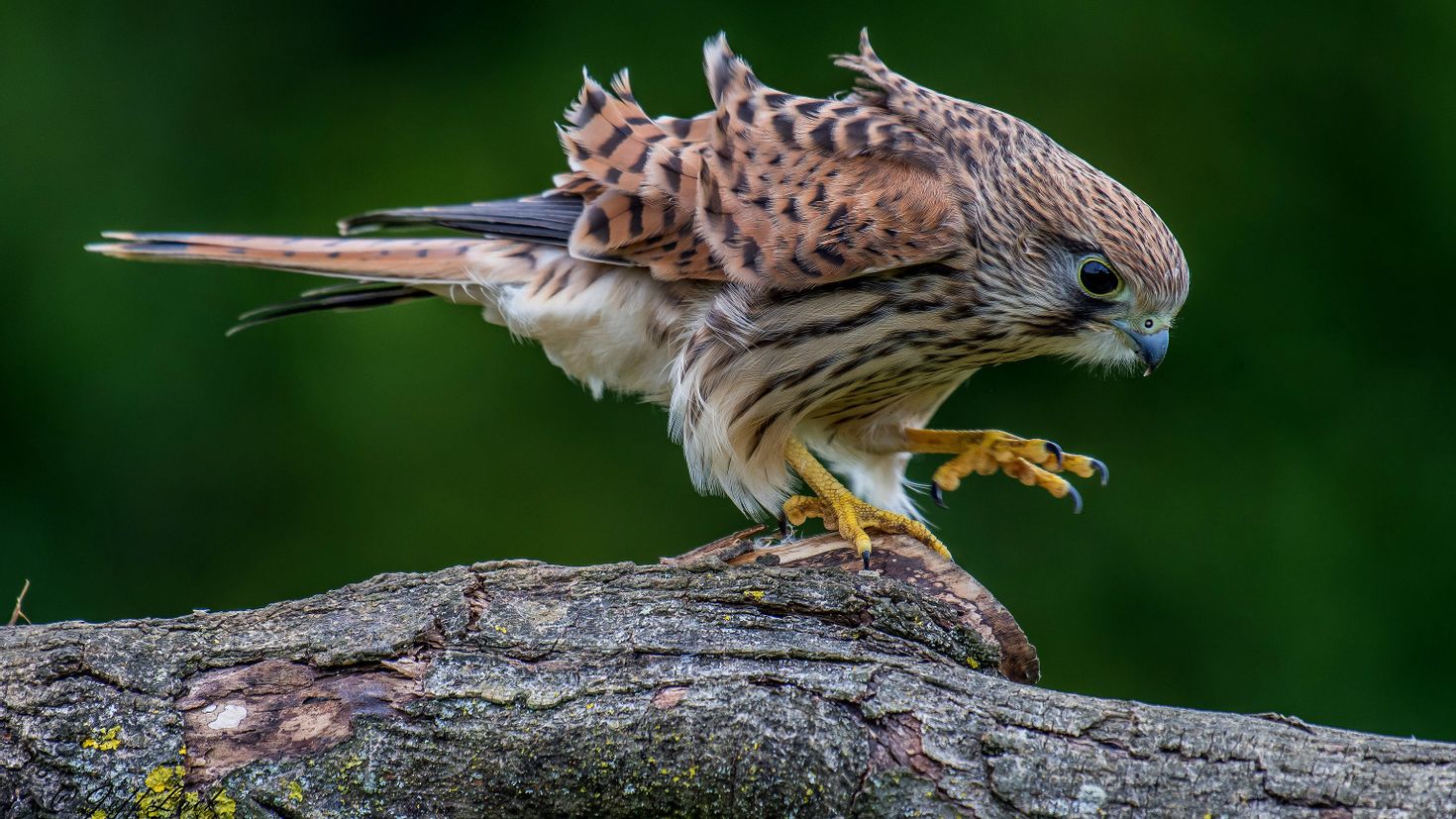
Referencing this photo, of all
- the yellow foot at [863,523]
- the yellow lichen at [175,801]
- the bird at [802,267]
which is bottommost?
the yellow lichen at [175,801]

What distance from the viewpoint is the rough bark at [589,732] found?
1606mm

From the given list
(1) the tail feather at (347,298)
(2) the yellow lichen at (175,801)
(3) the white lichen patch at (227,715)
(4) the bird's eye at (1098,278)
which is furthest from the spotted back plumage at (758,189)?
(2) the yellow lichen at (175,801)

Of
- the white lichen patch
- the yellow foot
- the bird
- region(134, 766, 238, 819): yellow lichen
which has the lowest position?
region(134, 766, 238, 819): yellow lichen

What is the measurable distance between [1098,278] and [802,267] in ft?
1.91

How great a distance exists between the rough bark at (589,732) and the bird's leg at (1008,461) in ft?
3.32

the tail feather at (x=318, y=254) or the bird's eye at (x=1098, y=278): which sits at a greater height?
the bird's eye at (x=1098, y=278)

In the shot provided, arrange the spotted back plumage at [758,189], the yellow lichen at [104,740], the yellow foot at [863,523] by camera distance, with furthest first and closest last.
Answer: the spotted back plumage at [758,189]
the yellow foot at [863,523]
the yellow lichen at [104,740]

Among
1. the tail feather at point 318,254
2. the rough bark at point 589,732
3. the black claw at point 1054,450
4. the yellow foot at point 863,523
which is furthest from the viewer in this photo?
the tail feather at point 318,254

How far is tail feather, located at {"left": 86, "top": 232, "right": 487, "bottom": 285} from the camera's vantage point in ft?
9.59

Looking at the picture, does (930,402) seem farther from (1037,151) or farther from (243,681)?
(243,681)

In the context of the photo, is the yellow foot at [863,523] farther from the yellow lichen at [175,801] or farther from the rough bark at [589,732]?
the yellow lichen at [175,801]

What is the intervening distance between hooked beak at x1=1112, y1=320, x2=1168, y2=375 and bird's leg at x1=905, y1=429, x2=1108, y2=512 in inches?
11.2

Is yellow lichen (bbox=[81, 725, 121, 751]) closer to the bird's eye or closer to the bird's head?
the bird's head

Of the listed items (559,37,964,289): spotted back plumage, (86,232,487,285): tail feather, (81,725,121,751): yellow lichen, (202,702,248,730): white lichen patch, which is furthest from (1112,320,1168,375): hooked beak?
(81,725,121,751): yellow lichen
